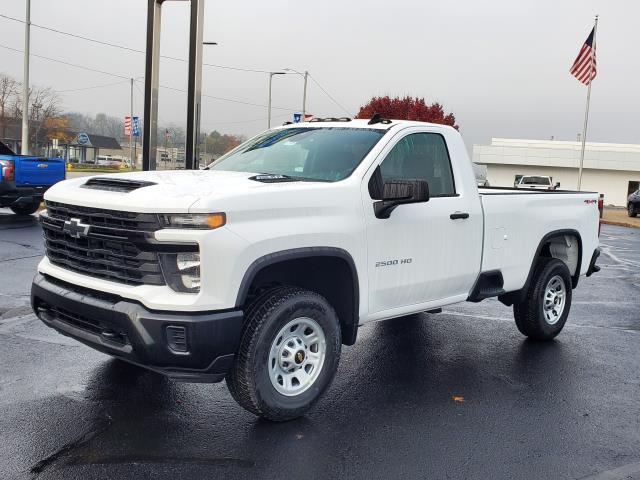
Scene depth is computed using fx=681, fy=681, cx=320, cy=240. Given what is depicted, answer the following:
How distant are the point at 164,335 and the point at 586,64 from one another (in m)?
27.4

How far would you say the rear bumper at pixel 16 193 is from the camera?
1403cm

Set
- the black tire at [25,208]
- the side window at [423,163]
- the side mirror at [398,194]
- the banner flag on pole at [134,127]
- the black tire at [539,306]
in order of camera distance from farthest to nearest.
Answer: the banner flag on pole at [134,127] → the black tire at [25,208] → the black tire at [539,306] → the side window at [423,163] → the side mirror at [398,194]

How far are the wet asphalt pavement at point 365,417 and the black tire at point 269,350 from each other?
6.0 inches

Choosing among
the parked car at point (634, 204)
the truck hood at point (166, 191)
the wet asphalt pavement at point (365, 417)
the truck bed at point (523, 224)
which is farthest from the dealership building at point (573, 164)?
the truck hood at point (166, 191)

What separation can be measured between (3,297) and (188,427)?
447 cm

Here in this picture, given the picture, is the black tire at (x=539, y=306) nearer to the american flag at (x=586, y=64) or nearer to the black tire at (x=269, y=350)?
the black tire at (x=269, y=350)

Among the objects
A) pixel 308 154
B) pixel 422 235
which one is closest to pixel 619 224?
pixel 422 235

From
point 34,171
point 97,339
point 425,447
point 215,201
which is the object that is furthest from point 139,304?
point 34,171

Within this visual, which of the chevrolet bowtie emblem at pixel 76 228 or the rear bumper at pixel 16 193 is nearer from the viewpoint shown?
the chevrolet bowtie emblem at pixel 76 228

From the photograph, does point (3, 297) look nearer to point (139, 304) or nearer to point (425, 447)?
point (139, 304)

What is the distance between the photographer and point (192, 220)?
151 inches

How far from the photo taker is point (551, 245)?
7.48 meters

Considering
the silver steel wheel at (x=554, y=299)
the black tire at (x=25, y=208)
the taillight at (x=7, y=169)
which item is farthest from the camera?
the black tire at (x=25, y=208)

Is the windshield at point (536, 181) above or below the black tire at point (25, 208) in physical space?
above
